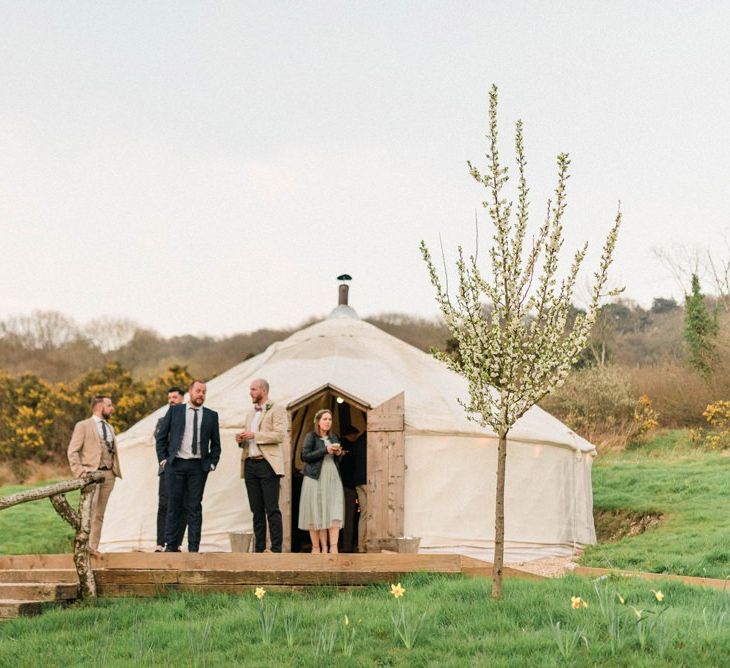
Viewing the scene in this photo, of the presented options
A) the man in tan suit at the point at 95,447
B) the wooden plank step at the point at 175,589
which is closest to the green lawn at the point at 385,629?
the wooden plank step at the point at 175,589

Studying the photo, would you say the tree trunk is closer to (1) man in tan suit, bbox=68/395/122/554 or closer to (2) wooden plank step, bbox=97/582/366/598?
(2) wooden plank step, bbox=97/582/366/598

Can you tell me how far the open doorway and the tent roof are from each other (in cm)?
10

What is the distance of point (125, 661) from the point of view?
4.30 meters

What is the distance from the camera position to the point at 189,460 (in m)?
7.25

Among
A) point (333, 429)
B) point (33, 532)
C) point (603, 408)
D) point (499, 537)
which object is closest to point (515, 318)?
point (499, 537)

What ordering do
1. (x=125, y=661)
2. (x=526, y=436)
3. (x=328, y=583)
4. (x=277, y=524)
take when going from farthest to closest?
(x=526, y=436)
(x=277, y=524)
(x=328, y=583)
(x=125, y=661)

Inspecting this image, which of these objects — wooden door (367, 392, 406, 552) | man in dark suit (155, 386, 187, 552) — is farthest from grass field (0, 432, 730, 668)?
wooden door (367, 392, 406, 552)

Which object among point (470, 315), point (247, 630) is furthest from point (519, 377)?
point (247, 630)

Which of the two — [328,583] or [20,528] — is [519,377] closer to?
[328,583]

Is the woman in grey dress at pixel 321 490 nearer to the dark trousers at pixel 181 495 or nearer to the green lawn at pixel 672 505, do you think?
the dark trousers at pixel 181 495

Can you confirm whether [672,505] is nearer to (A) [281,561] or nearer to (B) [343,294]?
(B) [343,294]

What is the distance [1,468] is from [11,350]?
437 inches

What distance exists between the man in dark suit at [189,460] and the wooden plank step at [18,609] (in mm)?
1741

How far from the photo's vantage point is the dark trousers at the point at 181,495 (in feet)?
23.5
